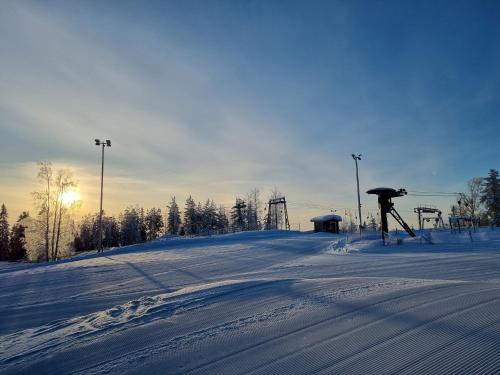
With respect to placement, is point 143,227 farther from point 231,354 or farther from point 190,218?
point 231,354

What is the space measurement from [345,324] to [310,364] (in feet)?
4.53

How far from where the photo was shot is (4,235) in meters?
75.3

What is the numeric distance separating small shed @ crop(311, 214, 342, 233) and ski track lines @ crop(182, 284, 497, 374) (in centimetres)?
3934

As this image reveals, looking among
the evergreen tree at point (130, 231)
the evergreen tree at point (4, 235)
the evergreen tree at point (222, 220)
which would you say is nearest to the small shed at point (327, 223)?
the evergreen tree at point (222, 220)

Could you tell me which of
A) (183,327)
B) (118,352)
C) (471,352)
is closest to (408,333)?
(471,352)

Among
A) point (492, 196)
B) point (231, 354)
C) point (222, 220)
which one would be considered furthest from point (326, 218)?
point (222, 220)

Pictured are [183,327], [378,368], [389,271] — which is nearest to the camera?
[378,368]

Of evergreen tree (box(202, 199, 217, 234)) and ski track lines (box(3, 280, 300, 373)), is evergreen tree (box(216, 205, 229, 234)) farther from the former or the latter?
ski track lines (box(3, 280, 300, 373))

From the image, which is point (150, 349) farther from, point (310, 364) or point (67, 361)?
point (310, 364)

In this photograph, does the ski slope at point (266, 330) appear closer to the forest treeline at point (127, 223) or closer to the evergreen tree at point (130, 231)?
the forest treeline at point (127, 223)

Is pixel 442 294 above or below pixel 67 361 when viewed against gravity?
above

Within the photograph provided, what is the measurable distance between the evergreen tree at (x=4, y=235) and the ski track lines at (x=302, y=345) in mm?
89067

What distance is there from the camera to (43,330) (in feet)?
19.4

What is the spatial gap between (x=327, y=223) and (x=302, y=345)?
42.0 meters
